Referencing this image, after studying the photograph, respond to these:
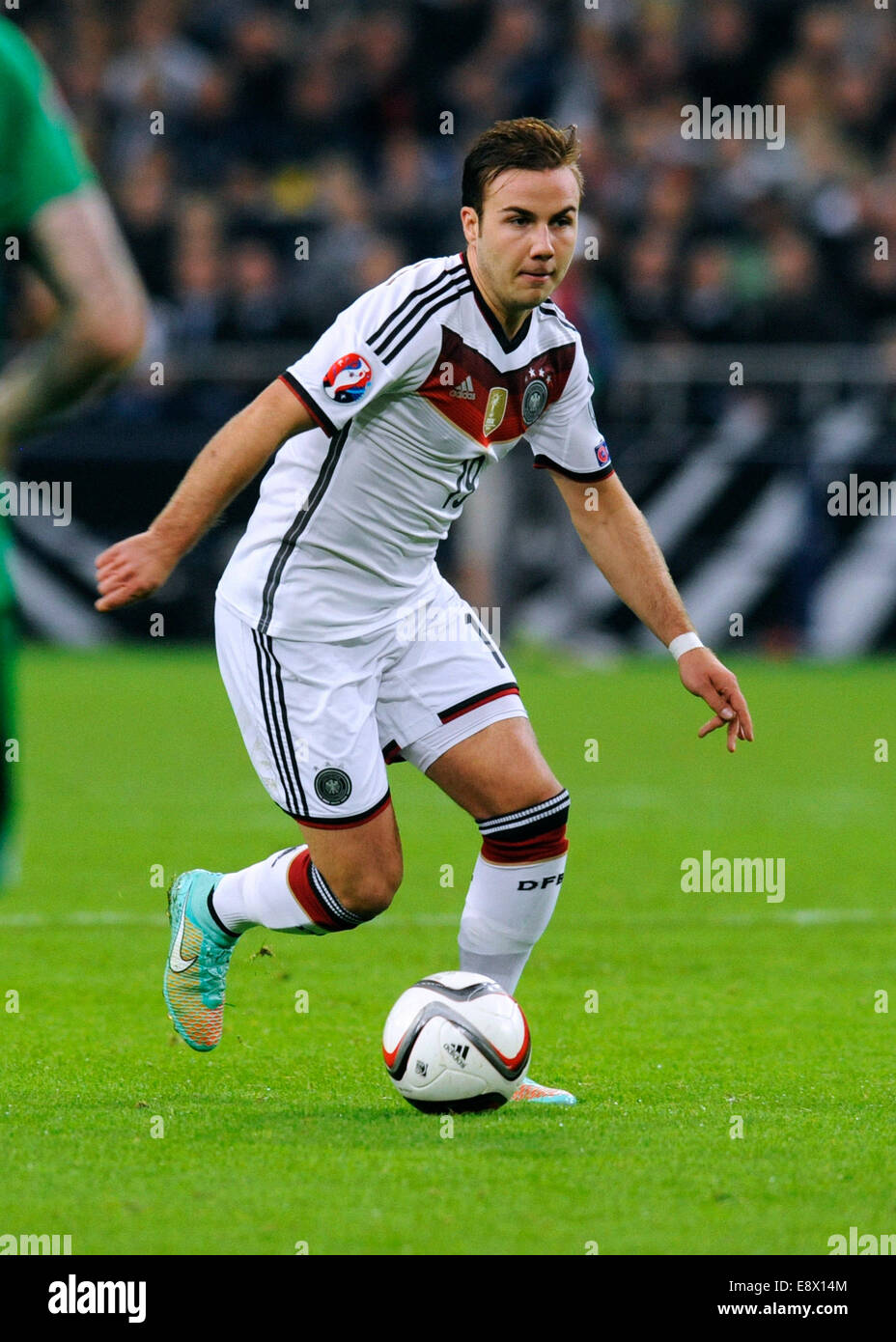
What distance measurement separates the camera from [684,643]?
209 inches

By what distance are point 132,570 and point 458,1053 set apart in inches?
54.4

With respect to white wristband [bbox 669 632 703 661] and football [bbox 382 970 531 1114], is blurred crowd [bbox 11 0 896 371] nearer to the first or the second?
white wristband [bbox 669 632 703 661]

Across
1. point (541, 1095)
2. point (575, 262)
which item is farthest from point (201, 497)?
point (575, 262)

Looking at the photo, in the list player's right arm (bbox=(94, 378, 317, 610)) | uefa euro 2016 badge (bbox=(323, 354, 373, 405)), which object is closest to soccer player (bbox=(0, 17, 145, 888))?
player's right arm (bbox=(94, 378, 317, 610))

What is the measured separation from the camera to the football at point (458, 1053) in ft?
15.8

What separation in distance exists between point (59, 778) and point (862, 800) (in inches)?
160

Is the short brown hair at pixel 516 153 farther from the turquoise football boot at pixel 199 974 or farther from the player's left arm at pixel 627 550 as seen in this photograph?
the turquoise football boot at pixel 199 974

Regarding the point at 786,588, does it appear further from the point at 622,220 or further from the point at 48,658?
the point at 48,658

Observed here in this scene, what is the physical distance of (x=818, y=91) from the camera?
19.2 m

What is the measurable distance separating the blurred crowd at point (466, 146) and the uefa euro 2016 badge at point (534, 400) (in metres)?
11.0

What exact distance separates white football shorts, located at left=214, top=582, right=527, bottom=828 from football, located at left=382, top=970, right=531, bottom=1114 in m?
0.51

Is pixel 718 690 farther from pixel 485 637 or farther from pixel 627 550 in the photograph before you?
pixel 485 637
